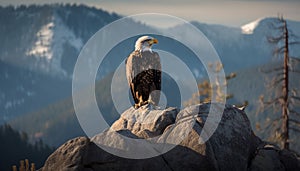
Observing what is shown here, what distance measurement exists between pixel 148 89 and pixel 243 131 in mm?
3824

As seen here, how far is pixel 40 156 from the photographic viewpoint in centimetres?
13262

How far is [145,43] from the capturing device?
20.8 metres

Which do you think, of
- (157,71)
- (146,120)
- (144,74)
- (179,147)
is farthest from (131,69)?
(179,147)

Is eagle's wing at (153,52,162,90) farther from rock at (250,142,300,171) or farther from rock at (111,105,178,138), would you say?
rock at (250,142,300,171)

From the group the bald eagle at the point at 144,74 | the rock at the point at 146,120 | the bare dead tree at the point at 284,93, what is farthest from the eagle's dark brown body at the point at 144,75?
the bare dead tree at the point at 284,93

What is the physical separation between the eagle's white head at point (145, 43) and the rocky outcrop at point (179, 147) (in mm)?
2273

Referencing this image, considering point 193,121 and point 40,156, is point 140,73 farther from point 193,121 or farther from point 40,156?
point 40,156

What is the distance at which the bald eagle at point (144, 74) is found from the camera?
2117 centimetres

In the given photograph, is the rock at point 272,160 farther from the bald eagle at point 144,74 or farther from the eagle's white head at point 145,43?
the eagle's white head at point 145,43

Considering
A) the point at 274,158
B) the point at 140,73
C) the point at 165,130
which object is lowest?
the point at 274,158

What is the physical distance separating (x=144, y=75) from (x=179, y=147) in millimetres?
3652

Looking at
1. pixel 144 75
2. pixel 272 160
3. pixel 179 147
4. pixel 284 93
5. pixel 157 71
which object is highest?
pixel 157 71

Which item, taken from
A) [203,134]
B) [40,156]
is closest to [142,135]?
[203,134]

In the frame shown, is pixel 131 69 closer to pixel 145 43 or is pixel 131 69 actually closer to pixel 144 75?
pixel 144 75
